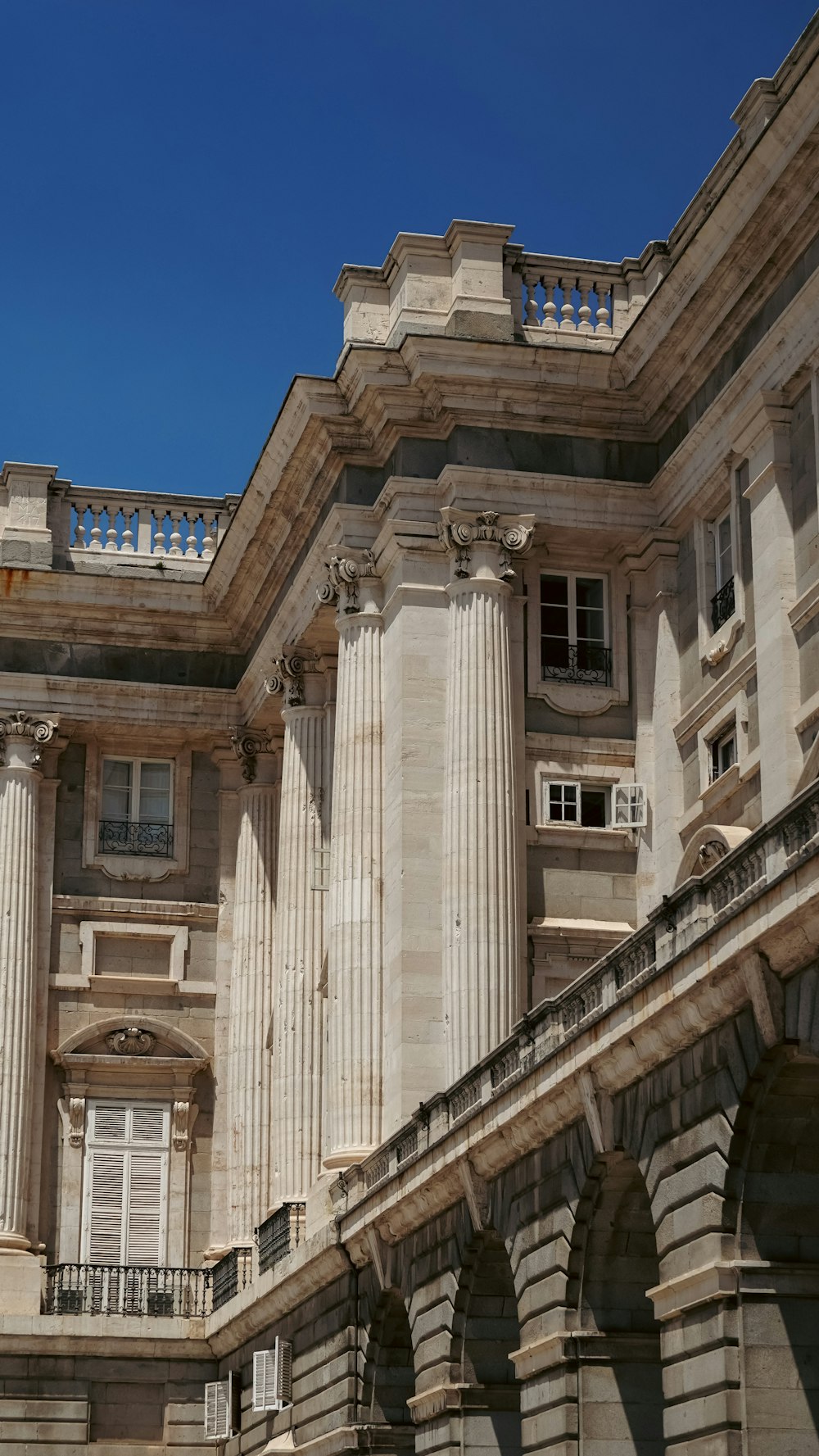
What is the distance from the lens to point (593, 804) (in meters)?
37.2

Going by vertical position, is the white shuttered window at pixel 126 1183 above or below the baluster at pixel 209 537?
below

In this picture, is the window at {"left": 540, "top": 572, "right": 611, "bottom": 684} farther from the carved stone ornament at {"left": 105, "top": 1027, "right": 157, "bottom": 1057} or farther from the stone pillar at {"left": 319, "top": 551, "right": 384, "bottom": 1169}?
the carved stone ornament at {"left": 105, "top": 1027, "right": 157, "bottom": 1057}

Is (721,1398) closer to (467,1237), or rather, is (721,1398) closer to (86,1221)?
(467,1237)

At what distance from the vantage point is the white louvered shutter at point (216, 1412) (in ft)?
137

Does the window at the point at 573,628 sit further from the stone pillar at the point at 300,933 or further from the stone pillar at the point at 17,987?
the stone pillar at the point at 17,987

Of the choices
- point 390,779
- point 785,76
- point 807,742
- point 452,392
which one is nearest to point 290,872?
point 390,779

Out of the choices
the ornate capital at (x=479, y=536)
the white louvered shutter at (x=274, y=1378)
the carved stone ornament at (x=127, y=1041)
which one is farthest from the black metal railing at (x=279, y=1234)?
the ornate capital at (x=479, y=536)

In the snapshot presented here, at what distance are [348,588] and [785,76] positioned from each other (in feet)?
31.7

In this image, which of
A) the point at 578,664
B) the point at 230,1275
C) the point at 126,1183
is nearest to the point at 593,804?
the point at 578,664

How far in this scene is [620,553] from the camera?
123ft

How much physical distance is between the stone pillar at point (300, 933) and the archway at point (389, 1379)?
620 centimetres

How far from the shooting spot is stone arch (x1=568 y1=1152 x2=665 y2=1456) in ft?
85.1

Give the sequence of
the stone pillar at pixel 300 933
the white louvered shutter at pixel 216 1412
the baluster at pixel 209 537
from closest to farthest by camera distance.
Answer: the stone pillar at pixel 300 933
the white louvered shutter at pixel 216 1412
the baluster at pixel 209 537

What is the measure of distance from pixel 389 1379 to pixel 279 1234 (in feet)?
19.7
